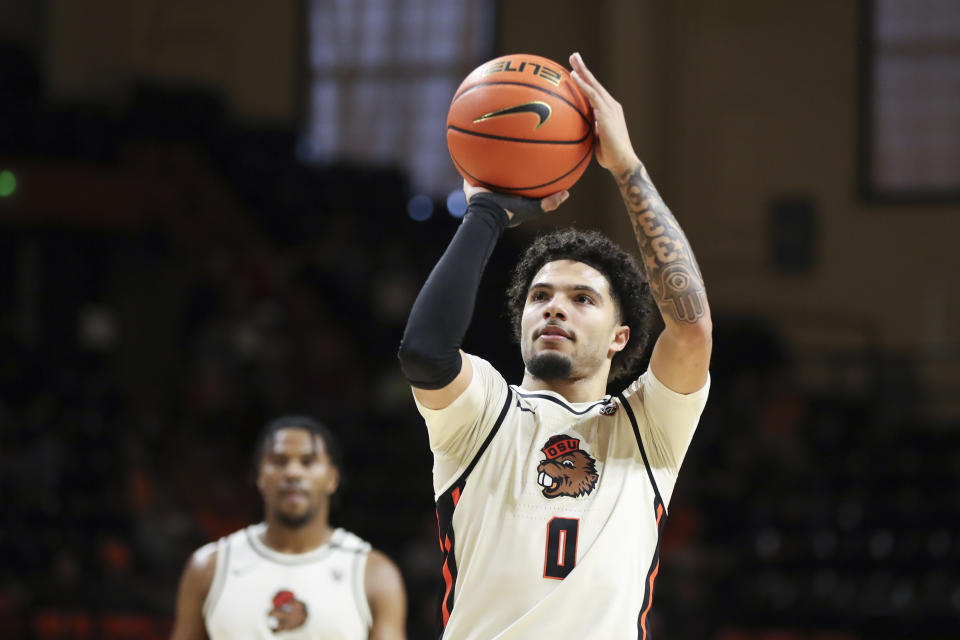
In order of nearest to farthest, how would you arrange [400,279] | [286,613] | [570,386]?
[570,386]
[286,613]
[400,279]

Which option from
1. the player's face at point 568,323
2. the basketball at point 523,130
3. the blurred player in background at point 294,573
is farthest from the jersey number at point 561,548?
the blurred player in background at point 294,573

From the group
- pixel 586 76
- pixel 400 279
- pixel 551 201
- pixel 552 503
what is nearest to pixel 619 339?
pixel 551 201

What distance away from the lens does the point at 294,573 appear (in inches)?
166

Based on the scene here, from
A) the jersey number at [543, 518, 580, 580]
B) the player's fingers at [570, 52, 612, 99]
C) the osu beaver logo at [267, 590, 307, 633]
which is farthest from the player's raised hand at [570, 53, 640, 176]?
the osu beaver logo at [267, 590, 307, 633]

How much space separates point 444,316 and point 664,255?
1.79 ft

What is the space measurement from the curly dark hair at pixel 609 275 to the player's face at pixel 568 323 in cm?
6

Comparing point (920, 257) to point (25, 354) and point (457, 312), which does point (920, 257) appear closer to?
point (25, 354)

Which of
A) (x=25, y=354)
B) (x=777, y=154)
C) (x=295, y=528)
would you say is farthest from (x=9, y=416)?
(x=777, y=154)

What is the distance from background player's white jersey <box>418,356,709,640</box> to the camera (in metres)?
2.54

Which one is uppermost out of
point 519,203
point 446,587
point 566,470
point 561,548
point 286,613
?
point 519,203

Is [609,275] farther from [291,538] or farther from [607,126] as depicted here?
[291,538]

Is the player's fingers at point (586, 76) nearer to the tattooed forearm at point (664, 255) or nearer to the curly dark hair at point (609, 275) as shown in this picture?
the tattooed forearm at point (664, 255)

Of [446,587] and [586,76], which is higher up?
[586,76]

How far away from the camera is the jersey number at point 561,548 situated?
8.39ft
